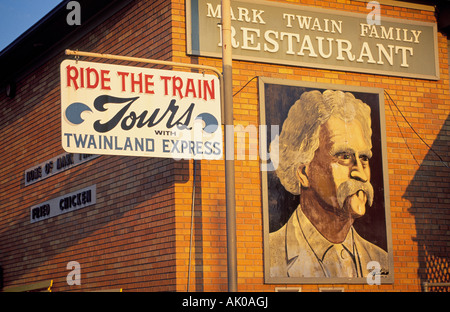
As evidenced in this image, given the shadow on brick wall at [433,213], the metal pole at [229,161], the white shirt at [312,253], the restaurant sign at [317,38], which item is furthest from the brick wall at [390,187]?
the metal pole at [229,161]

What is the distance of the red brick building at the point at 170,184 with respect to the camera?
42.0 feet

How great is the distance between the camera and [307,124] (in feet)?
45.5

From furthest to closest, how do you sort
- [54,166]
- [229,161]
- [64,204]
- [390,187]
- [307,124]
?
[54,166]
[64,204]
[390,187]
[307,124]
[229,161]

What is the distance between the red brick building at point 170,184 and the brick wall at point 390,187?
0.02 meters

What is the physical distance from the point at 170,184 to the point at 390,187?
4.13 metres

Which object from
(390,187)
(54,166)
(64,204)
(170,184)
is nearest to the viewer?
(170,184)

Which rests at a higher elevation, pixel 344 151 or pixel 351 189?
pixel 344 151

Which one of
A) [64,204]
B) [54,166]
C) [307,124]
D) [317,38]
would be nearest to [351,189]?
[307,124]

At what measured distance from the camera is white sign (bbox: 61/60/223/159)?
11.4 meters

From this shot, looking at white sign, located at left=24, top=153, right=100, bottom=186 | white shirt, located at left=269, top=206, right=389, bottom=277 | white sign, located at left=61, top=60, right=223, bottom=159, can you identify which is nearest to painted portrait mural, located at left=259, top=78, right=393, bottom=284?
white shirt, located at left=269, top=206, right=389, bottom=277

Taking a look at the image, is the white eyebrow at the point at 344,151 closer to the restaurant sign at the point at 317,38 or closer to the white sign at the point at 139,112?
the restaurant sign at the point at 317,38

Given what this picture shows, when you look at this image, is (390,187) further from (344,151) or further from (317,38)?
(317,38)

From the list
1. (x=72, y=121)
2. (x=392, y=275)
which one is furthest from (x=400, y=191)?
(x=72, y=121)

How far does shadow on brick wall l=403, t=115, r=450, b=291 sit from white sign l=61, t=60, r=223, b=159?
14.8 feet
